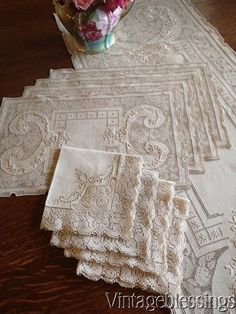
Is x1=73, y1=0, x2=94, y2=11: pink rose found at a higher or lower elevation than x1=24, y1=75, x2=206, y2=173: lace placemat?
higher

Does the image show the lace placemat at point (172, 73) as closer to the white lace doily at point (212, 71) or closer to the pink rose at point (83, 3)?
the white lace doily at point (212, 71)

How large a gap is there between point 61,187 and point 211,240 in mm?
343

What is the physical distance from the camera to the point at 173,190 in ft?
2.32

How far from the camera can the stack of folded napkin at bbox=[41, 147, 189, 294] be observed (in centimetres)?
63

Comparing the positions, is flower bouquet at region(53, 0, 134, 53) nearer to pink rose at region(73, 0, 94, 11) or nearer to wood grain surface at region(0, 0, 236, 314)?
pink rose at region(73, 0, 94, 11)

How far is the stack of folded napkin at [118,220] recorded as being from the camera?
0.63m

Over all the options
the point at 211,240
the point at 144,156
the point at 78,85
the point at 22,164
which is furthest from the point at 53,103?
the point at 211,240

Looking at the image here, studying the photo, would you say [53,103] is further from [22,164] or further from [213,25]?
[213,25]

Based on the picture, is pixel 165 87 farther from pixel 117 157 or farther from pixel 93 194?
pixel 93 194

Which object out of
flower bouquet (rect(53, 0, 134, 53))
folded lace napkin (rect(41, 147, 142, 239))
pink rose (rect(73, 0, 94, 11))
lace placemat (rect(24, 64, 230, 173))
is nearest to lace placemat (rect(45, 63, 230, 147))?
lace placemat (rect(24, 64, 230, 173))

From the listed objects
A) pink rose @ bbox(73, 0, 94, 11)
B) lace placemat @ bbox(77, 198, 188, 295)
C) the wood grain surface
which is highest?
pink rose @ bbox(73, 0, 94, 11)

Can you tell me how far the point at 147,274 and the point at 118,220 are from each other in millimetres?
117

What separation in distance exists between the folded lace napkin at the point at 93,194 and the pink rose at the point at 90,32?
41cm

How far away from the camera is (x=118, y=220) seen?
664 millimetres
